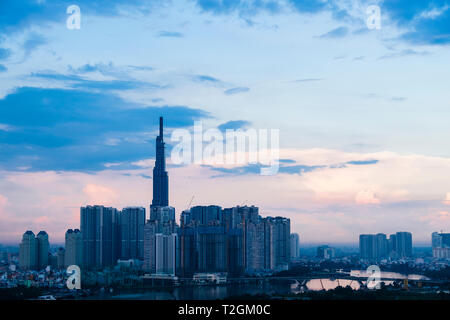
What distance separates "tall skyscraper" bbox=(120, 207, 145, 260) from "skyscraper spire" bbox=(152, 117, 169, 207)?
583 centimetres

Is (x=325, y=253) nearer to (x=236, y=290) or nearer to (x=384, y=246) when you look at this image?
(x=384, y=246)

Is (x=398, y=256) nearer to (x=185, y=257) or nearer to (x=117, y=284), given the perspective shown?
(x=185, y=257)

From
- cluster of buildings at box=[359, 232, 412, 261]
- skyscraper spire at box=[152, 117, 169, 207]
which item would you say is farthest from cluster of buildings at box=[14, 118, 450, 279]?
cluster of buildings at box=[359, 232, 412, 261]

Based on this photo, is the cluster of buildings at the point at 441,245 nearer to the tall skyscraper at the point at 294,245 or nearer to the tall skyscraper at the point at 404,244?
the tall skyscraper at the point at 404,244

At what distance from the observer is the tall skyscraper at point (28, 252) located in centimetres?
1780

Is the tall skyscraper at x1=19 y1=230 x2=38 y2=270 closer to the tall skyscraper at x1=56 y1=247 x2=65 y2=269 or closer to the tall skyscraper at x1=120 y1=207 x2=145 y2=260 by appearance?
the tall skyscraper at x1=56 y1=247 x2=65 y2=269

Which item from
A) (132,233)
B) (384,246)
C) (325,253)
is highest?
(132,233)

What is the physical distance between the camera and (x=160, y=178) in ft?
94.3

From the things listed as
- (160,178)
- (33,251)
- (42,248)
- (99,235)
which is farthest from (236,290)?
(160,178)

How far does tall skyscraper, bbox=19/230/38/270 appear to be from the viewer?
1780 cm

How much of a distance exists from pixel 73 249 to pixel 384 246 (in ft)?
52.4

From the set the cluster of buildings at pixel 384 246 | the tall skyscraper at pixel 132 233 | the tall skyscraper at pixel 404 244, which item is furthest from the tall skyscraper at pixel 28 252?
the tall skyscraper at pixel 404 244
